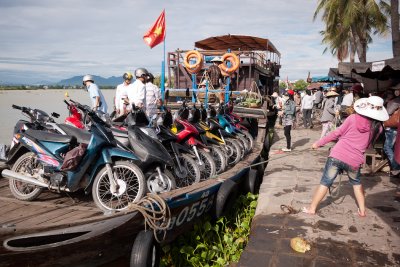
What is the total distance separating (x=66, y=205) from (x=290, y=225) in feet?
8.78

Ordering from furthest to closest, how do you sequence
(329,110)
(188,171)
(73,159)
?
(329,110) < (188,171) < (73,159)

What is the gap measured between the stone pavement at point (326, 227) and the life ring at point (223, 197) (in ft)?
1.49

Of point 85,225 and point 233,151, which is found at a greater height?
point 85,225

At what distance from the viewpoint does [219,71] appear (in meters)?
11.8

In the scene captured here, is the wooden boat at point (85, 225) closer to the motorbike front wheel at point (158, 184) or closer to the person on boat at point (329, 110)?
the motorbike front wheel at point (158, 184)

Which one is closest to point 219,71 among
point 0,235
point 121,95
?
point 121,95

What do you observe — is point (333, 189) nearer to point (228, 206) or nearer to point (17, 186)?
Result: point (228, 206)

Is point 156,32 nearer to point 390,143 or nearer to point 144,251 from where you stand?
point 390,143

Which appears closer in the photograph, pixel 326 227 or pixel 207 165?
pixel 326 227

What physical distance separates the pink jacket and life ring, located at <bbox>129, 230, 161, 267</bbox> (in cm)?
223

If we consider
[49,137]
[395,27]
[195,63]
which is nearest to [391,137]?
[49,137]

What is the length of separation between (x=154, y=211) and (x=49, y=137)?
167 cm

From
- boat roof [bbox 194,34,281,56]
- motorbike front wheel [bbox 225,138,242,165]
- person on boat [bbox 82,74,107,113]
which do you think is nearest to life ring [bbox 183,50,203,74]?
boat roof [bbox 194,34,281,56]

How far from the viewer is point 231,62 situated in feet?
38.2
